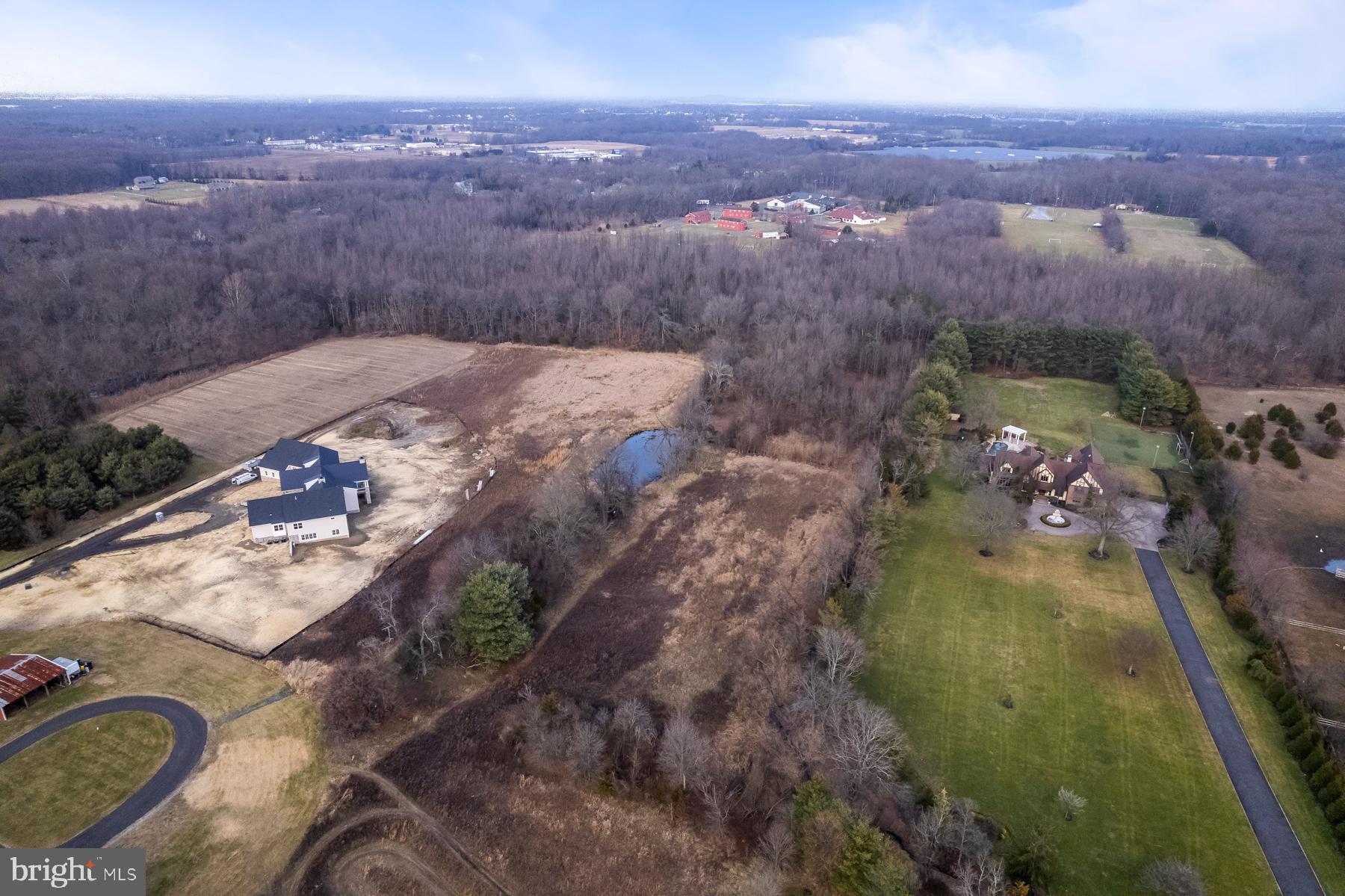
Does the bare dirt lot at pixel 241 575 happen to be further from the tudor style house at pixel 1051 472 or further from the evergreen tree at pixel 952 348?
the evergreen tree at pixel 952 348

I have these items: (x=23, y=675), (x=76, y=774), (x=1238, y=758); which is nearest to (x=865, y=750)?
(x=1238, y=758)

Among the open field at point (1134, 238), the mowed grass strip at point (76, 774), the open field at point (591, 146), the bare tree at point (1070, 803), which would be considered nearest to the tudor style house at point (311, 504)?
the mowed grass strip at point (76, 774)

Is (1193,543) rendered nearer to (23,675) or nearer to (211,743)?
(211,743)

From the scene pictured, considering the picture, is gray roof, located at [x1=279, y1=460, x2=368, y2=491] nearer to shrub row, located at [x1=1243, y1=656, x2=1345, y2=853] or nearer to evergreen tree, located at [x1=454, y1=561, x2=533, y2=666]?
evergreen tree, located at [x1=454, y1=561, x2=533, y2=666]

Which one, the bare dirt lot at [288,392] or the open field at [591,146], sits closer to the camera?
the bare dirt lot at [288,392]

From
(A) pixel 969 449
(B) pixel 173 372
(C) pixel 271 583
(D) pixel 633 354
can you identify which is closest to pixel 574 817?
(C) pixel 271 583
